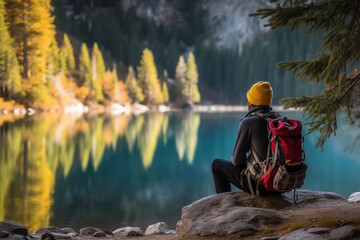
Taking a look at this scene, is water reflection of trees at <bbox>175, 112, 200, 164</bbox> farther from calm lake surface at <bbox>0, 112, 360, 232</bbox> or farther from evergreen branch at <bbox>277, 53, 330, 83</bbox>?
evergreen branch at <bbox>277, 53, 330, 83</bbox>

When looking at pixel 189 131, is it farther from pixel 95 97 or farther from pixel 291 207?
pixel 95 97

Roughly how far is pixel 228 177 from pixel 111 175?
1037 centimetres

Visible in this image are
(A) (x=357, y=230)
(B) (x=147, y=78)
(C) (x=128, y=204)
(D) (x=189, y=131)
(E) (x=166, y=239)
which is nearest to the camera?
(A) (x=357, y=230)

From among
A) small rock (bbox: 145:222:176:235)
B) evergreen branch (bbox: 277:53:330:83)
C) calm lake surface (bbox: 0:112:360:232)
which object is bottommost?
calm lake surface (bbox: 0:112:360:232)

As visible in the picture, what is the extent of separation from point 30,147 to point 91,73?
150 feet

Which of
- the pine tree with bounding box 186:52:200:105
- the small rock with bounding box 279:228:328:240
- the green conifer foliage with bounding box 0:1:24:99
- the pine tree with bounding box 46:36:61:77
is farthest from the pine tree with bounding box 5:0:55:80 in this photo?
the small rock with bounding box 279:228:328:240

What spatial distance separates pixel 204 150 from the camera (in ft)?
77.6

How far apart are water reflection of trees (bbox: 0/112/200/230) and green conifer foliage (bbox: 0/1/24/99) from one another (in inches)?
532

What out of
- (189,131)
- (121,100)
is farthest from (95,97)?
(189,131)

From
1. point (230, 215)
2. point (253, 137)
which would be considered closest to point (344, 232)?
point (230, 215)

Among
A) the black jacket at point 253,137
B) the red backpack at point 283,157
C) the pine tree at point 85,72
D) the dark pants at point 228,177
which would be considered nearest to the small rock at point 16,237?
the dark pants at point 228,177

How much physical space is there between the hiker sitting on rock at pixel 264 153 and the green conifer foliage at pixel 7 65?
125 ft

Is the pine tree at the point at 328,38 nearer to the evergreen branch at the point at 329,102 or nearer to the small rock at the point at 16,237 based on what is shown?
the evergreen branch at the point at 329,102

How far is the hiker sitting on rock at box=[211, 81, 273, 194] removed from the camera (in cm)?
529
